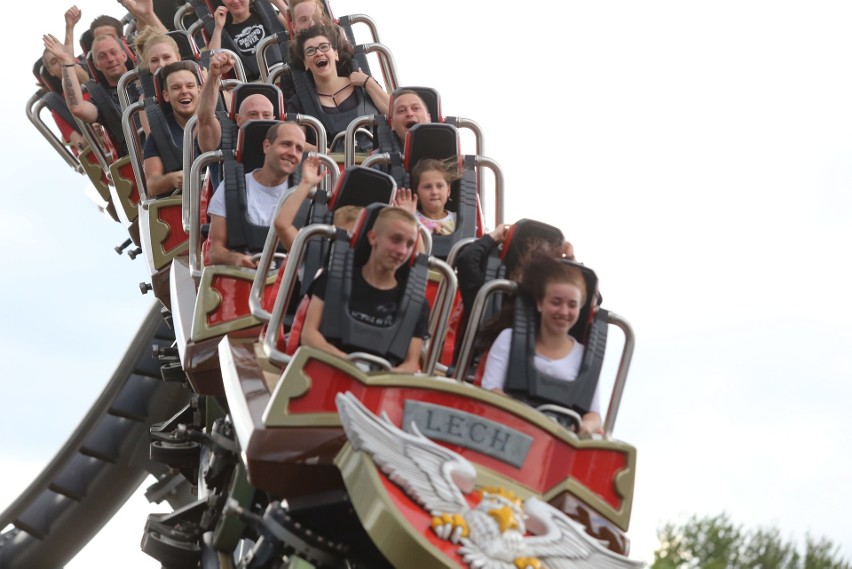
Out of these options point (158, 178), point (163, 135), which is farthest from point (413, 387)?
point (163, 135)

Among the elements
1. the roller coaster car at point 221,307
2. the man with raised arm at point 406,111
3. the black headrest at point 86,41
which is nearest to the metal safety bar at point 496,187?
the man with raised arm at point 406,111

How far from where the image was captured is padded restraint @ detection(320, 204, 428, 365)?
499cm

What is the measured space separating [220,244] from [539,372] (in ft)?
6.25

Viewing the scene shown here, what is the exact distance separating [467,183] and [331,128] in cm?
172

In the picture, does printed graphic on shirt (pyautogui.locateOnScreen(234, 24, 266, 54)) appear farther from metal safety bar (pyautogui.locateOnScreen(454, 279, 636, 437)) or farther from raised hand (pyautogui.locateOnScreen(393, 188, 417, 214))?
metal safety bar (pyautogui.locateOnScreen(454, 279, 636, 437))

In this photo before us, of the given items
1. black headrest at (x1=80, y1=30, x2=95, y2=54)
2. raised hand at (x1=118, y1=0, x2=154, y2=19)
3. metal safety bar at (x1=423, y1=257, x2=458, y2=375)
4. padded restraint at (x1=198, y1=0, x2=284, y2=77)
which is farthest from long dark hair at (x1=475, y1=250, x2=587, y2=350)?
black headrest at (x1=80, y1=30, x2=95, y2=54)

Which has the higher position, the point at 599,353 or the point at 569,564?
the point at 599,353

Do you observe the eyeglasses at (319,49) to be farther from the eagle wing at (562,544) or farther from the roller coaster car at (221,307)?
the eagle wing at (562,544)

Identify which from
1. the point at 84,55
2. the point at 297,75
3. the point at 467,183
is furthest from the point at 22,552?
the point at 467,183

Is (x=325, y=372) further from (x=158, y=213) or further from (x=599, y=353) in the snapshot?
(x=158, y=213)

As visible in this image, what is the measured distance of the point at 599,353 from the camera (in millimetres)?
5145

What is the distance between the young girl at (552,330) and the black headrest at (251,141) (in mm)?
1892

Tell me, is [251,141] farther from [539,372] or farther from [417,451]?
[417,451]

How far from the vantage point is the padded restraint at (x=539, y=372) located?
501 cm
